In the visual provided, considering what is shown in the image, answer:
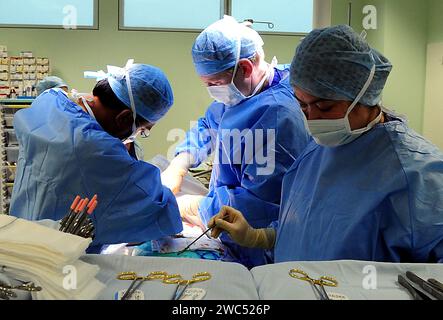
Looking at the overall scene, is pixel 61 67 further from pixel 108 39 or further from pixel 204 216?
pixel 204 216

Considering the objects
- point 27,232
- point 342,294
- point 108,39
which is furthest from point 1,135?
point 342,294

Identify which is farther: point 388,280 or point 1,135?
point 1,135

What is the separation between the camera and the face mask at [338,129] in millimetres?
1165

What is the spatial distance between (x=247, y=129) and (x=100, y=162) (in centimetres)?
61

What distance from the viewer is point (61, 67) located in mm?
4172

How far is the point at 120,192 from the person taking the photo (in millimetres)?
1365

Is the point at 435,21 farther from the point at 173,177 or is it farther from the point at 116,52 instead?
the point at 116,52

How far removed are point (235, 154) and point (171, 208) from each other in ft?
1.14

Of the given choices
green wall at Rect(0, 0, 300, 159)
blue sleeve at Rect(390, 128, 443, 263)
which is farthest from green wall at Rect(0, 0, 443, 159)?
blue sleeve at Rect(390, 128, 443, 263)

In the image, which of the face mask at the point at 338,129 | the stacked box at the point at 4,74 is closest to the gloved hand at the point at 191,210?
the face mask at the point at 338,129

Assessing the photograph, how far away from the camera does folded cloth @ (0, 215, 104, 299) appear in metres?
0.64

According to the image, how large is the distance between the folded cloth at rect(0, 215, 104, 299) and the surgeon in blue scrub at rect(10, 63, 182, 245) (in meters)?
0.58

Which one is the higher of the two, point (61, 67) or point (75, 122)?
point (61, 67)

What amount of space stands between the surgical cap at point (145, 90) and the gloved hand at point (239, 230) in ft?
1.52
